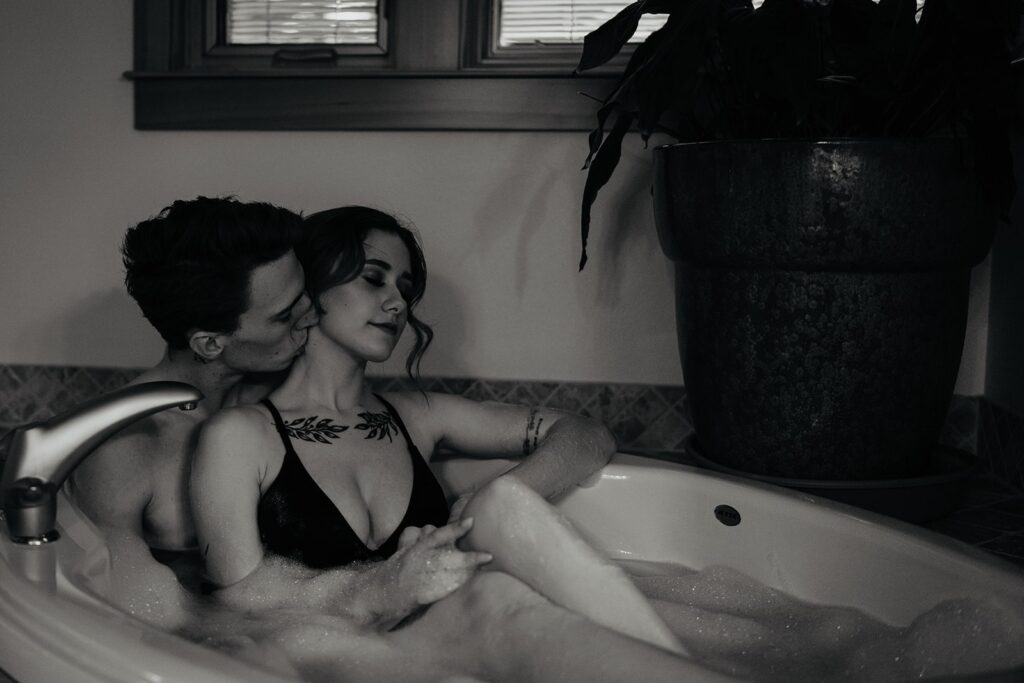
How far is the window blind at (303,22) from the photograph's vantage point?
77.9 inches

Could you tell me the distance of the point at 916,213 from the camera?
138 centimetres

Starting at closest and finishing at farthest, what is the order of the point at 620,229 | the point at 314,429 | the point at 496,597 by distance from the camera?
the point at 496,597 < the point at 314,429 < the point at 620,229

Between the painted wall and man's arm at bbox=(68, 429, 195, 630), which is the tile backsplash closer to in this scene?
the painted wall

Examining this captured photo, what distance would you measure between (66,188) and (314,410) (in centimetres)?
100

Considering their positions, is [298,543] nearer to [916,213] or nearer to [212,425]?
[212,425]

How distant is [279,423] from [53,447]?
0.35 meters

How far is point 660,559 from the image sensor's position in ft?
4.87

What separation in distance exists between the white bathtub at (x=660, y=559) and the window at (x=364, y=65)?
2.40 ft

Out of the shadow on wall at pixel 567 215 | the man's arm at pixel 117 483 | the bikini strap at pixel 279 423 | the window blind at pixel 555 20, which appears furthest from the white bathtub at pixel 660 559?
the window blind at pixel 555 20

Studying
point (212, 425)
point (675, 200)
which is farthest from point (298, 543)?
point (675, 200)

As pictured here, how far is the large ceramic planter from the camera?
4.50ft

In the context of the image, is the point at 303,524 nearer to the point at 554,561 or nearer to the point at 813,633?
the point at 554,561

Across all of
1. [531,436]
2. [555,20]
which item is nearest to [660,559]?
[531,436]

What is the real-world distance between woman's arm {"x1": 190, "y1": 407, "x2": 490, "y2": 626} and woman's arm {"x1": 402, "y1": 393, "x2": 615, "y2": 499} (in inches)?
13.1
